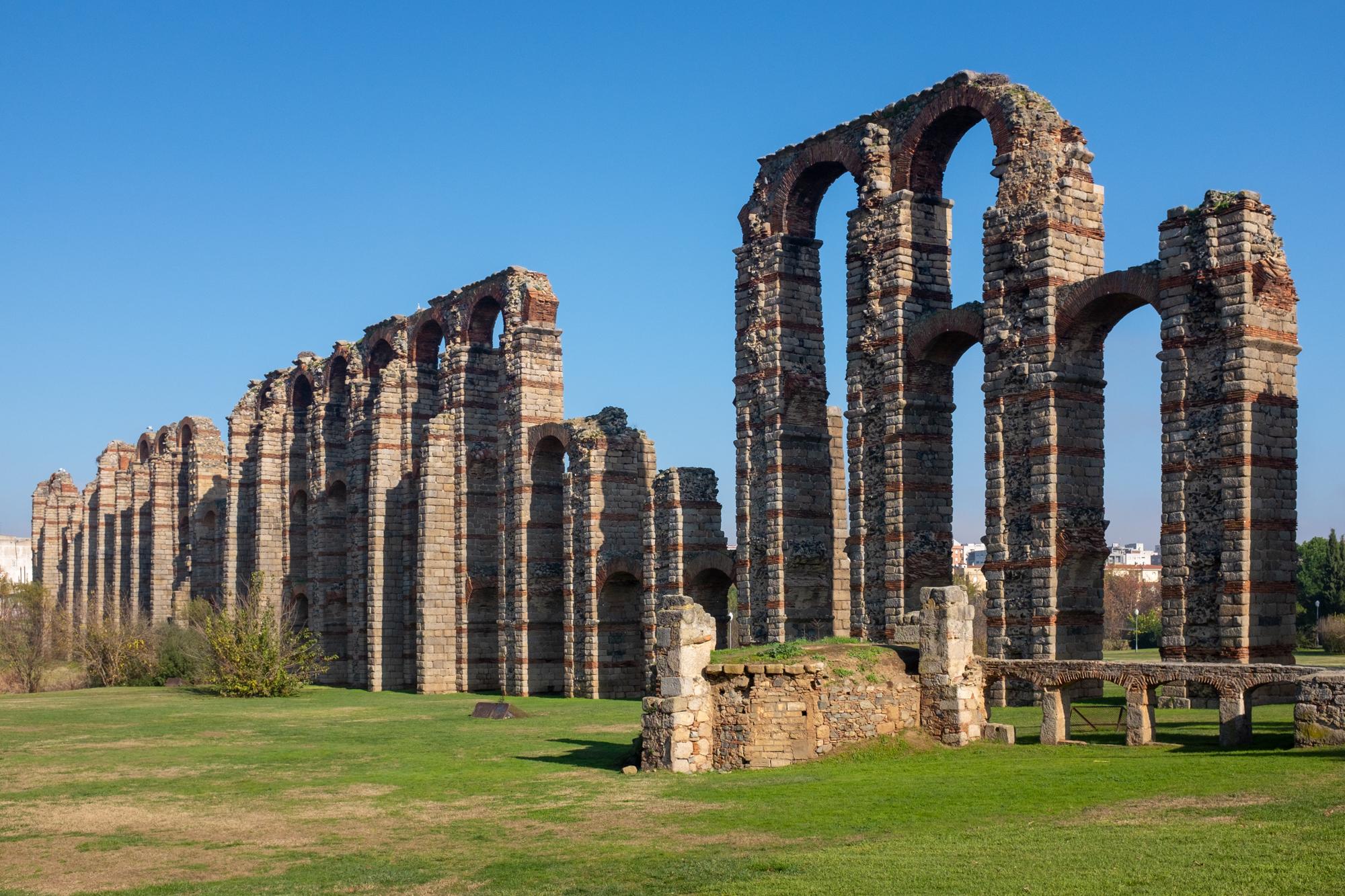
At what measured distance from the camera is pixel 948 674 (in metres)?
18.1

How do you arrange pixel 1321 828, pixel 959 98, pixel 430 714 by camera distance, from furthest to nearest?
pixel 430 714 → pixel 959 98 → pixel 1321 828

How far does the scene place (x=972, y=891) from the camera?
10164 mm

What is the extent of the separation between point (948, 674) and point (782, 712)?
237 centimetres

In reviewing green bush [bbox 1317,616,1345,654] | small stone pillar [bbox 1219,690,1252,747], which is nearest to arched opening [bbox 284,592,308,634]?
green bush [bbox 1317,616,1345,654]

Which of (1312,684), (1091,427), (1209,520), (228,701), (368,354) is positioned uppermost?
(368,354)

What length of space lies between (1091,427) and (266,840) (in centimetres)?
1578

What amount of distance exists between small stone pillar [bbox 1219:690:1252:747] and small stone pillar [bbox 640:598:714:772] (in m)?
6.05

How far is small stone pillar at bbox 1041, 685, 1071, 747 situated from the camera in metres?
17.7

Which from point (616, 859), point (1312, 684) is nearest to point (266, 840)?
point (616, 859)

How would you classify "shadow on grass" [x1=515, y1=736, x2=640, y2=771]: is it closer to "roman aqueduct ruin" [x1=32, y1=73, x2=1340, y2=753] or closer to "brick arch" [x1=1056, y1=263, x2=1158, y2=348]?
"roman aqueduct ruin" [x1=32, y1=73, x2=1340, y2=753]

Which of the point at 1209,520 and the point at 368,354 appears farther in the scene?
the point at 368,354

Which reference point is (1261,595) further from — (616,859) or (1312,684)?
(616,859)

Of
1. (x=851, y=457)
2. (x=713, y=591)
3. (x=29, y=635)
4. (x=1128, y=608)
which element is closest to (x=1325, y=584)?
(x=1128, y=608)

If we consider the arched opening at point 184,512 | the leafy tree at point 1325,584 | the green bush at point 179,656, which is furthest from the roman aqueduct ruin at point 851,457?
the leafy tree at point 1325,584
